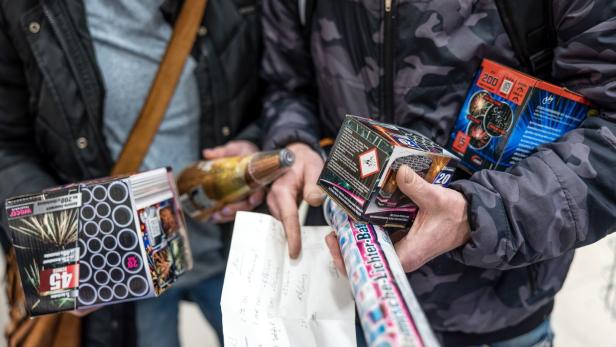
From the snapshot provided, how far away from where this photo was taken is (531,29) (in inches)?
31.9

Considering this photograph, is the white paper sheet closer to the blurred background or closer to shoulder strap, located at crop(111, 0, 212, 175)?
shoulder strap, located at crop(111, 0, 212, 175)

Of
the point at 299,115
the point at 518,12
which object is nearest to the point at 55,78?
the point at 299,115

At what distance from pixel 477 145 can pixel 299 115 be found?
1.38 ft

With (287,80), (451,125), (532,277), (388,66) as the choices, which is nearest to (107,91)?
(287,80)

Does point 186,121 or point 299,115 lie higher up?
Answer: point 299,115

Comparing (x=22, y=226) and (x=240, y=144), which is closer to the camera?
(x=22, y=226)

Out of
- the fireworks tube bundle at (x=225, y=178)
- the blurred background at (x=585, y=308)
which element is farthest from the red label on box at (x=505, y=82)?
the blurred background at (x=585, y=308)

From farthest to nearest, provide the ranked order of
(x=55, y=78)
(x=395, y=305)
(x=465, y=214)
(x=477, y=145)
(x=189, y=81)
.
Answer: (x=189, y=81) < (x=55, y=78) < (x=477, y=145) < (x=465, y=214) < (x=395, y=305)

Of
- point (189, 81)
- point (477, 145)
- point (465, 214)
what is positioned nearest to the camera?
point (465, 214)

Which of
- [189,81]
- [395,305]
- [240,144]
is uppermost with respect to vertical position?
[395,305]

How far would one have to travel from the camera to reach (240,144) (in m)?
1.20

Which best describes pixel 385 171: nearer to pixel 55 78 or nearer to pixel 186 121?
pixel 186 121

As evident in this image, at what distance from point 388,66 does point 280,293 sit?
17.8 inches

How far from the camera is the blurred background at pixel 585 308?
1748mm
